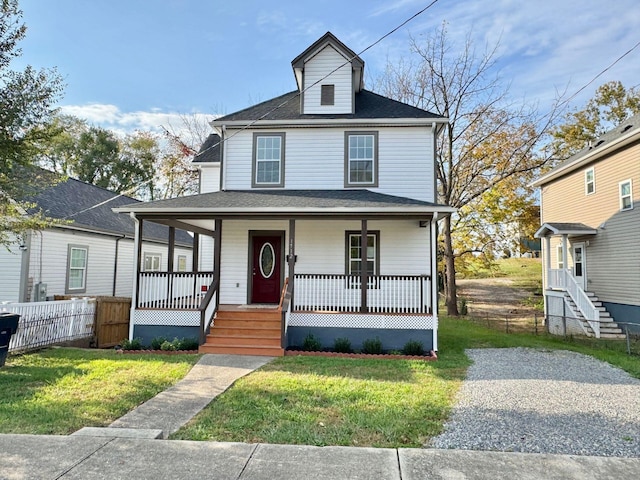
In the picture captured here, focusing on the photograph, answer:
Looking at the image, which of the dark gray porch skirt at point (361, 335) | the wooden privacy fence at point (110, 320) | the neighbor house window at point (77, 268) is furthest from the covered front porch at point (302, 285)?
the neighbor house window at point (77, 268)

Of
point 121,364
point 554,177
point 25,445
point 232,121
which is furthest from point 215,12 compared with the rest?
point 554,177

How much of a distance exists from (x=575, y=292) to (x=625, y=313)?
171cm

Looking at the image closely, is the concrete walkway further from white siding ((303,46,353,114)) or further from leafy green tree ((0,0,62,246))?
white siding ((303,46,353,114))

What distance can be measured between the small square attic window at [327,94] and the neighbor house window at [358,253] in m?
4.18

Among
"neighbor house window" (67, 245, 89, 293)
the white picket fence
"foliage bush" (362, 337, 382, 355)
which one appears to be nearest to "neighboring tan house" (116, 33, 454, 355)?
"foliage bush" (362, 337, 382, 355)

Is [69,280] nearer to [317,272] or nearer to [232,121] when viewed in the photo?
[232,121]

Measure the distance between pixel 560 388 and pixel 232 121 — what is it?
10.4m

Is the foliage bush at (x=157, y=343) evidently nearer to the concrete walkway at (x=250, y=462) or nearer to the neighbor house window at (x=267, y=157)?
the neighbor house window at (x=267, y=157)

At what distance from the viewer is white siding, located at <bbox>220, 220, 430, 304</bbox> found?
36.6ft

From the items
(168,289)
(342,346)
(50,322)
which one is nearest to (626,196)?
(342,346)

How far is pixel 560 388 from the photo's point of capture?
6473mm

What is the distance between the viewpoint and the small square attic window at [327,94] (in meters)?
12.0

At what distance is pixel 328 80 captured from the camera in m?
12.0

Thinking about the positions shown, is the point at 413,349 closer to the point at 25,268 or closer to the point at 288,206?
the point at 288,206
